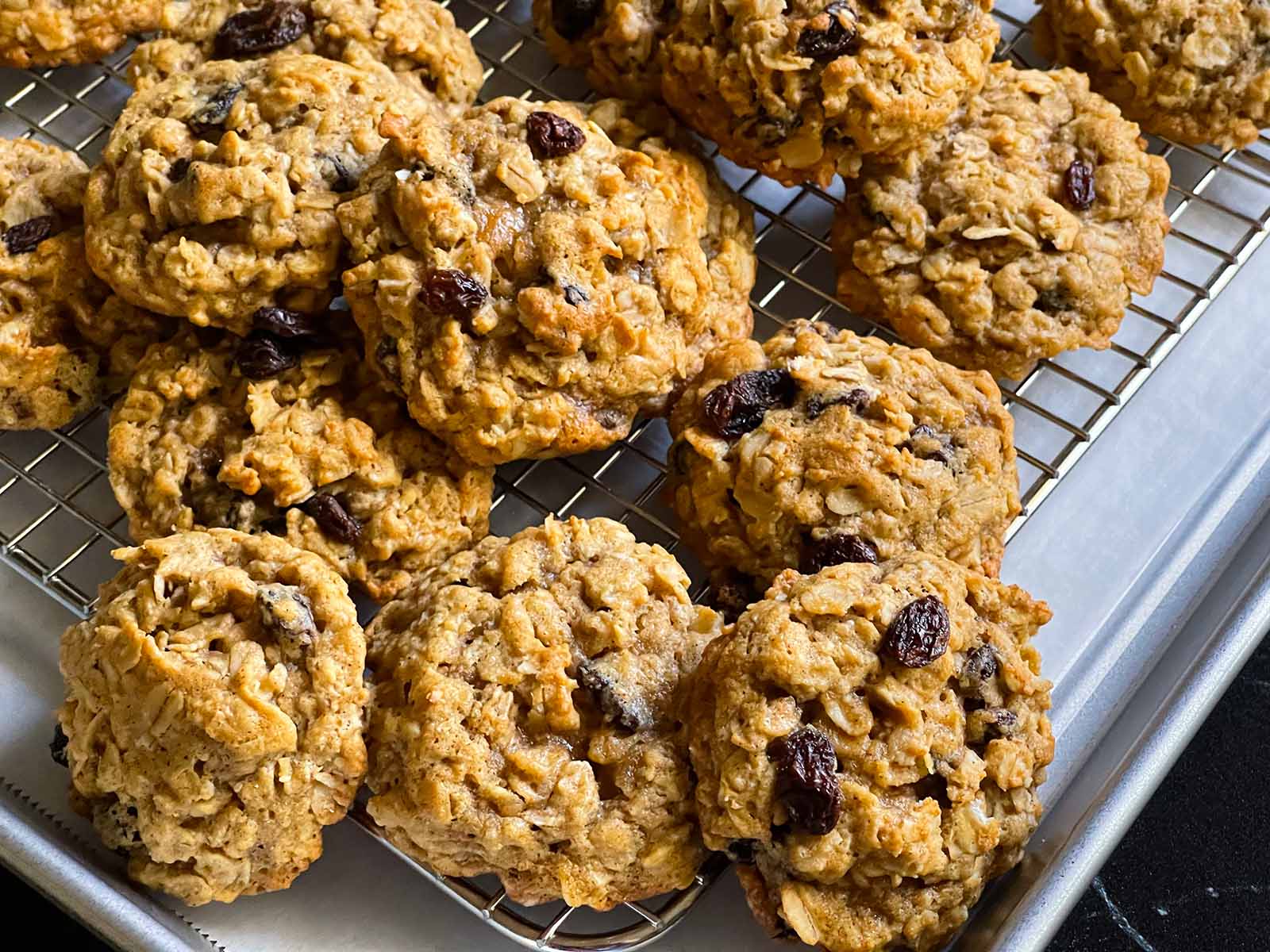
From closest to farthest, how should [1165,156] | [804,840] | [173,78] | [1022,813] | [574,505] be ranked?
1. [804,840]
2. [1022,813]
3. [173,78]
4. [574,505]
5. [1165,156]

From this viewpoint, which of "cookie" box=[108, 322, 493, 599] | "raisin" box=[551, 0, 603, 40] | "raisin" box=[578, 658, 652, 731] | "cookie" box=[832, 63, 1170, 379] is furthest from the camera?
"raisin" box=[551, 0, 603, 40]

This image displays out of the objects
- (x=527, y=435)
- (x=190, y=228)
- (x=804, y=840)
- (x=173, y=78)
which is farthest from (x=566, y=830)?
(x=173, y=78)

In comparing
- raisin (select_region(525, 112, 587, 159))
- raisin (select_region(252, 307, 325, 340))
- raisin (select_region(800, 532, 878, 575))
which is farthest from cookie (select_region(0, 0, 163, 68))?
raisin (select_region(800, 532, 878, 575))

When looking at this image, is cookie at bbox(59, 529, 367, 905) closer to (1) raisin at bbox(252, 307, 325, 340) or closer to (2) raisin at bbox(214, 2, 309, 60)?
(1) raisin at bbox(252, 307, 325, 340)

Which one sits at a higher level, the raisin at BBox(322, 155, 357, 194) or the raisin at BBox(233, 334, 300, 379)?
the raisin at BBox(322, 155, 357, 194)

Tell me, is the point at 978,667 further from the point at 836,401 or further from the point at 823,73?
the point at 823,73

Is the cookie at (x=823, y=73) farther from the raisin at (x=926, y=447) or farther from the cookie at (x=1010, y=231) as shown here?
the raisin at (x=926, y=447)

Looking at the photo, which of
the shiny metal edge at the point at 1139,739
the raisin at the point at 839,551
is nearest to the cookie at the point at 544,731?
the raisin at the point at 839,551

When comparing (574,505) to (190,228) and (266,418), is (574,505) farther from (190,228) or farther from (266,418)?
(190,228)
